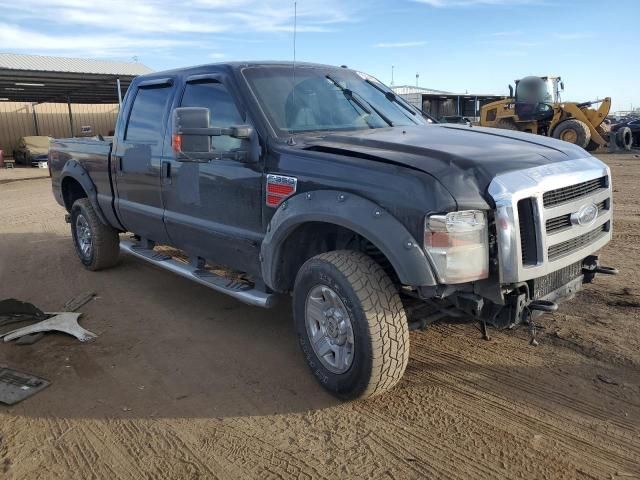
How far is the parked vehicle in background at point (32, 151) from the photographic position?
2495 centimetres

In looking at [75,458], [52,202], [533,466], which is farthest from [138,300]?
[52,202]

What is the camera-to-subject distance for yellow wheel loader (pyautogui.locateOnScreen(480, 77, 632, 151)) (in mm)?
17797

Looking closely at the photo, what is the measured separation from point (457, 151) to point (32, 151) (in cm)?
2658

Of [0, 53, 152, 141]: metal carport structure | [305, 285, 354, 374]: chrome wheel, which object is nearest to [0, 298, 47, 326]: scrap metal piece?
[305, 285, 354, 374]: chrome wheel

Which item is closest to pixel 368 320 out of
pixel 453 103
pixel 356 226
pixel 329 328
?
pixel 329 328

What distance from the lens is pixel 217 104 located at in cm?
421

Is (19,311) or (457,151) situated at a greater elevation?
(457,151)

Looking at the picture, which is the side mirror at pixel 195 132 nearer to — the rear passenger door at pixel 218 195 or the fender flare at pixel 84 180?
the rear passenger door at pixel 218 195

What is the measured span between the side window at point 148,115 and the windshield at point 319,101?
3.87 feet

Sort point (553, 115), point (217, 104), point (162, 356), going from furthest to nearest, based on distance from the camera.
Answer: point (553, 115) < point (217, 104) < point (162, 356)

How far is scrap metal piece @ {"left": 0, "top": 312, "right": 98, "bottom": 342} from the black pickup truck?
2.91 ft

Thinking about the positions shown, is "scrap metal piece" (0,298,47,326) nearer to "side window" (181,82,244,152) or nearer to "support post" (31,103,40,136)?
"side window" (181,82,244,152)

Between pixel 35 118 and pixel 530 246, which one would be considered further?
pixel 35 118

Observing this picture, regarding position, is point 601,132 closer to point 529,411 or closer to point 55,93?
point 529,411
